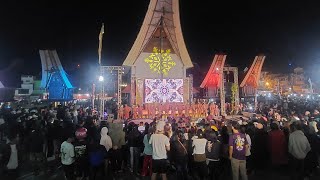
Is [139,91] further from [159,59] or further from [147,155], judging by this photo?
[147,155]

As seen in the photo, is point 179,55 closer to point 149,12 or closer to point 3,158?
point 149,12

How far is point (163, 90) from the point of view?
23484 mm

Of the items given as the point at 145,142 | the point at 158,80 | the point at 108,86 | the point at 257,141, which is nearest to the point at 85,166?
the point at 145,142

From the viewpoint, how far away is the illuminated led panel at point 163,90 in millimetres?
23141

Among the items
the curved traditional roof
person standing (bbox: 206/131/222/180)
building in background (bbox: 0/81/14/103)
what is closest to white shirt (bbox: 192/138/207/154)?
person standing (bbox: 206/131/222/180)

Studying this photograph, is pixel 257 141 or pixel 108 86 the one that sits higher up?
pixel 108 86

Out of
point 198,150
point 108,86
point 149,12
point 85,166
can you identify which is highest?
point 149,12

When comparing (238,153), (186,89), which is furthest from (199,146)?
(186,89)

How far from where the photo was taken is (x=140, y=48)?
77.7ft

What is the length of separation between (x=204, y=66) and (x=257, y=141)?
2525 cm

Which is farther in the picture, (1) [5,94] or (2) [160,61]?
(2) [160,61]

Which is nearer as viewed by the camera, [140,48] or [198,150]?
[198,150]

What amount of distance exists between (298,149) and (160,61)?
17.5 m

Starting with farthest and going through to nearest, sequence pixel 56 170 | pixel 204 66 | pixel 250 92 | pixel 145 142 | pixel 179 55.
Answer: pixel 204 66, pixel 250 92, pixel 179 55, pixel 56 170, pixel 145 142
